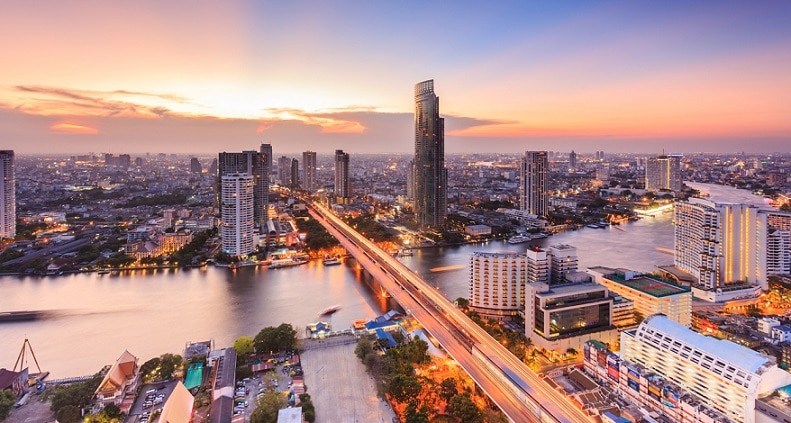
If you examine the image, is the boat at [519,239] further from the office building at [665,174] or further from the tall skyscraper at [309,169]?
the tall skyscraper at [309,169]

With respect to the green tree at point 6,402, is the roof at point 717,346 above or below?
above

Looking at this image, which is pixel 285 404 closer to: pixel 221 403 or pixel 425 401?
pixel 221 403

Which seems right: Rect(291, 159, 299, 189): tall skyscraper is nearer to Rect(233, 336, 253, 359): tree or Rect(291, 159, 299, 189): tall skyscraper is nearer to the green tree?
Rect(233, 336, 253, 359): tree

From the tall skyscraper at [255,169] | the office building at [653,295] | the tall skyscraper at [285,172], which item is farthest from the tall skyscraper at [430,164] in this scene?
the tall skyscraper at [285,172]

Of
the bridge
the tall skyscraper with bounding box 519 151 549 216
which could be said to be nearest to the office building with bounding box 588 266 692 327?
the bridge

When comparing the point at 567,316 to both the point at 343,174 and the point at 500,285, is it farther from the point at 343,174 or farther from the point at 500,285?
the point at 343,174

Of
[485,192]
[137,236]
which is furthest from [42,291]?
[485,192]

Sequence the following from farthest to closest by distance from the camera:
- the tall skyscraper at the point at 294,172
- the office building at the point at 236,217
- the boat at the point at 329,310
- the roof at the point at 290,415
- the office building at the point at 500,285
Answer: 1. the tall skyscraper at the point at 294,172
2. the office building at the point at 236,217
3. the boat at the point at 329,310
4. the office building at the point at 500,285
5. the roof at the point at 290,415
